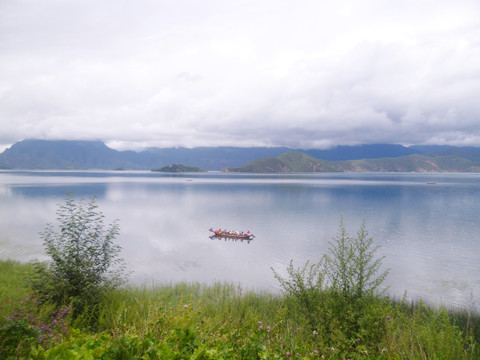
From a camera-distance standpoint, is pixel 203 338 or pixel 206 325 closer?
pixel 203 338

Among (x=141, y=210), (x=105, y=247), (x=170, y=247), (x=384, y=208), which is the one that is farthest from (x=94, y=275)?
(x=384, y=208)

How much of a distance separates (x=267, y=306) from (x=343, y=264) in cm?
510

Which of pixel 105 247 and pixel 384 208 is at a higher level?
pixel 105 247

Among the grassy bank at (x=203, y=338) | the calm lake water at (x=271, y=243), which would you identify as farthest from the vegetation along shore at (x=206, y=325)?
the calm lake water at (x=271, y=243)

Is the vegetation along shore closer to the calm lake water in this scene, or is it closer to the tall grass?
the tall grass

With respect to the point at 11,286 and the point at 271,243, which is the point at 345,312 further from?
the point at 271,243

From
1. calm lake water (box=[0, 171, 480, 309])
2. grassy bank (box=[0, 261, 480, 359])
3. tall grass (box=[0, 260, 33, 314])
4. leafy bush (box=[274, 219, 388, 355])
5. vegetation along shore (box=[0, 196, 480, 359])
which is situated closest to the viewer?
grassy bank (box=[0, 261, 480, 359])

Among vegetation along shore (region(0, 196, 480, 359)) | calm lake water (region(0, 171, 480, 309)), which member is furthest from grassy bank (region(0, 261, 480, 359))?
calm lake water (region(0, 171, 480, 309))

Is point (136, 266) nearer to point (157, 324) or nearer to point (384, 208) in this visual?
point (157, 324)

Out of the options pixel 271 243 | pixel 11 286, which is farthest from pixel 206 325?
pixel 271 243

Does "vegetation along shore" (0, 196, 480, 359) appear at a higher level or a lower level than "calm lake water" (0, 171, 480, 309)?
higher

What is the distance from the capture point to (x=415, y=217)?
179 feet

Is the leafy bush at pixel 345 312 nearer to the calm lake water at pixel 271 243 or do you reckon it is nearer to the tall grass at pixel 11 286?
the tall grass at pixel 11 286

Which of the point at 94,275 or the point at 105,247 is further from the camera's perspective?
the point at 105,247
